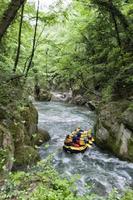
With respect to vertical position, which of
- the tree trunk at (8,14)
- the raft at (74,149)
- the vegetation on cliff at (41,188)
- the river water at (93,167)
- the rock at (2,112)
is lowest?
A: the river water at (93,167)

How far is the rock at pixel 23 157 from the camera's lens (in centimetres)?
831

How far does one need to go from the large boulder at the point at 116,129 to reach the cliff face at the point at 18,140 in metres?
3.02

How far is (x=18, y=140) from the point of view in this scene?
8.94 m

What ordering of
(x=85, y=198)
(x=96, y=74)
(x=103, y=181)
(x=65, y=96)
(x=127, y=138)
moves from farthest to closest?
(x=65, y=96)
(x=96, y=74)
(x=127, y=138)
(x=103, y=181)
(x=85, y=198)

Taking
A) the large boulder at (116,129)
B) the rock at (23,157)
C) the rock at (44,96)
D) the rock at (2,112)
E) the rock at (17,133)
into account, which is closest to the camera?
the rock at (2,112)

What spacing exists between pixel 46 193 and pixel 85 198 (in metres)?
0.79

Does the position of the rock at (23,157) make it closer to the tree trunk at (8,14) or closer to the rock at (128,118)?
the rock at (128,118)

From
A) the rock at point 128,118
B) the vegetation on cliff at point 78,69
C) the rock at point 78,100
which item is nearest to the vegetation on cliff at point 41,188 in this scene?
the vegetation on cliff at point 78,69

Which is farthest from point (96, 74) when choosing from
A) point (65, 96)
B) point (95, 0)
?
point (65, 96)

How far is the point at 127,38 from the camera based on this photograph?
35.6 feet

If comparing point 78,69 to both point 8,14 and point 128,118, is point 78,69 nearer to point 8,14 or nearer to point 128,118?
point 128,118

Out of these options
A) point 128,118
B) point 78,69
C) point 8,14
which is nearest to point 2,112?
point 8,14

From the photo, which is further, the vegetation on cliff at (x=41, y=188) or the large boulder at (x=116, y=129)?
the large boulder at (x=116, y=129)

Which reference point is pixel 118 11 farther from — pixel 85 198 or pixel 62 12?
pixel 85 198
